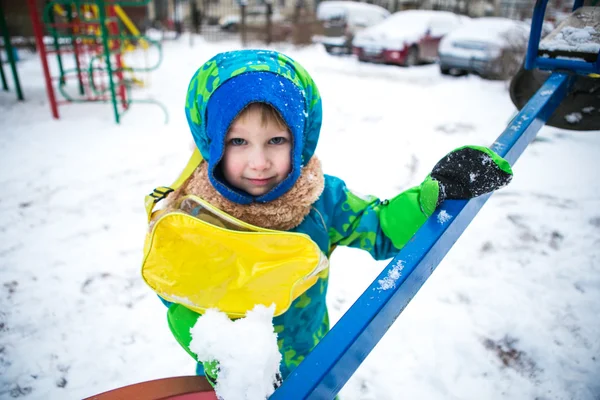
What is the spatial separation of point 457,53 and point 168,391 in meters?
8.16

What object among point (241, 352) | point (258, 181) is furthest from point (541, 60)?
point (241, 352)

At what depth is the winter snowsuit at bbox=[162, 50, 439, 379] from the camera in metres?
0.93

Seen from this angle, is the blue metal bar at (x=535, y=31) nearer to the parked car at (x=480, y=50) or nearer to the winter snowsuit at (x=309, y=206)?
the winter snowsuit at (x=309, y=206)

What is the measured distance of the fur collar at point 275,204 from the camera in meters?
1.00

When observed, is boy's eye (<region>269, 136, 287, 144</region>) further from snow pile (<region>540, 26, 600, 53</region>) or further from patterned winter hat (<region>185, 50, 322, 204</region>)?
snow pile (<region>540, 26, 600, 53</region>)

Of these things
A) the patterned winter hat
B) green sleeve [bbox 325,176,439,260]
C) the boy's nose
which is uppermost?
the patterned winter hat

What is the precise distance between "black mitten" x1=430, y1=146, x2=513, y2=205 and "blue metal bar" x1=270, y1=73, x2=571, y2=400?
0.11 ft

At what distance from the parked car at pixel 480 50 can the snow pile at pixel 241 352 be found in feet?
22.7

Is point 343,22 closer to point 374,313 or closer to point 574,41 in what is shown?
point 574,41

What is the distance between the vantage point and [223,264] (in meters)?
0.88

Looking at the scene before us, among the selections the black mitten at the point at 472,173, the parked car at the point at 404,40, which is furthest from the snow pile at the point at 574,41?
the parked car at the point at 404,40

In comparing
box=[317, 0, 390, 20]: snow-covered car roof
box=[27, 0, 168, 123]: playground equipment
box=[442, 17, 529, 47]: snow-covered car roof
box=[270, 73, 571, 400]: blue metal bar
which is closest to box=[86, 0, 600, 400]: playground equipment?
box=[270, 73, 571, 400]: blue metal bar

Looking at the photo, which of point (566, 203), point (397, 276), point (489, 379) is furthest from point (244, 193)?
→ point (566, 203)

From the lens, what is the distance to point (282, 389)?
1.97ft
